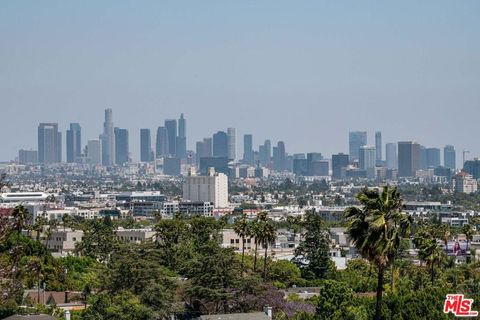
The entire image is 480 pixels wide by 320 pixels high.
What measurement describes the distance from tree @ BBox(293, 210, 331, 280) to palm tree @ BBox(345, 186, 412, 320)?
47.7m

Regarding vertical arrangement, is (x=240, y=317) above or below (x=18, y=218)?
below

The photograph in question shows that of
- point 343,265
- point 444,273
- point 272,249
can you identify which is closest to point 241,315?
point 444,273

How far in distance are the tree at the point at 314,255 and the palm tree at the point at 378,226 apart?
156 feet

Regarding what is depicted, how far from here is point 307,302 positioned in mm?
58656

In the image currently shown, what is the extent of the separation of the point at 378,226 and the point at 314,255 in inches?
1964

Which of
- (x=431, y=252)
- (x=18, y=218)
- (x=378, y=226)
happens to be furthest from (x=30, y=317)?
(x=431, y=252)

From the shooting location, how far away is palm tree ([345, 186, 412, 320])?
→ 3241 cm

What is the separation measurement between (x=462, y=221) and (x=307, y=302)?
381ft

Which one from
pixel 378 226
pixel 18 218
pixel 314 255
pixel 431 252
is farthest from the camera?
pixel 314 255

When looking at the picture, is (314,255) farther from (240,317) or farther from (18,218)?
(18,218)

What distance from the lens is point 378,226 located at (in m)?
32.3

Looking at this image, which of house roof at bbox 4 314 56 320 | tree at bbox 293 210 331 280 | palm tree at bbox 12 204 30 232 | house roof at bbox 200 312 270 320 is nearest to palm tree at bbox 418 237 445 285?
house roof at bbox 200 312 270 320

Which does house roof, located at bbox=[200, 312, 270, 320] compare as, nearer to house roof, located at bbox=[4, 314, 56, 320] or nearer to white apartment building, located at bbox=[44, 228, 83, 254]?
house roof, located at bbox=[4, 314, 56, 320]

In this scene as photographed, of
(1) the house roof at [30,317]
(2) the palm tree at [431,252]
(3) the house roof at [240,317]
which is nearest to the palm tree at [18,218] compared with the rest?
(1) the house roof at [30,317]
